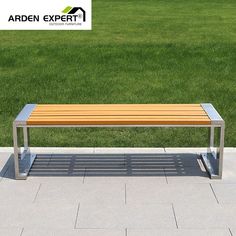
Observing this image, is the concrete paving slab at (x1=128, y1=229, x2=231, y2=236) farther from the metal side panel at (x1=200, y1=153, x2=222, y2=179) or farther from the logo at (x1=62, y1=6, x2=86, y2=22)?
the logo at (x1=62, y1=6, x2=86, y2=22)

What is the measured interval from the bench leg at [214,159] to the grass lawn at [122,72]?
852 millimetres

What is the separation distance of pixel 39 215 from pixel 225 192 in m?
Result: 1.75

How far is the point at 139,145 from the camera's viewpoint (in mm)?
6469

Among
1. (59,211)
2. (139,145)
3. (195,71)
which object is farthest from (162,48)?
(59,211)

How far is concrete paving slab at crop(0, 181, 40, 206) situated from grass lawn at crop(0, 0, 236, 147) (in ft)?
4.84

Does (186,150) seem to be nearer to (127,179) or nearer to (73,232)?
(127,179)

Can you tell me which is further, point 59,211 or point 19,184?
point 19,184

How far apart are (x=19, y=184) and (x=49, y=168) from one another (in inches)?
19.9

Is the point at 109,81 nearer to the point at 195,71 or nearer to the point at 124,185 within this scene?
the point at 195,71

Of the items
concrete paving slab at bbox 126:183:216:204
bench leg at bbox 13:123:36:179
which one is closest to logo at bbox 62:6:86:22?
bench leg at bbox 13:123:36:179

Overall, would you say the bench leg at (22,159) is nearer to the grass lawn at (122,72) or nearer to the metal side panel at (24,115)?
the metal side panel at (24,115)

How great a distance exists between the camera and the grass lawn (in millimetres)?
6910

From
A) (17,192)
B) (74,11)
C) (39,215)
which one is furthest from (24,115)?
(74,11)

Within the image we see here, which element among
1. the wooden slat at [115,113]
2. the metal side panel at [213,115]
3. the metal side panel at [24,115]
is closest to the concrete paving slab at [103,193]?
the wooden slat at [115,113]
